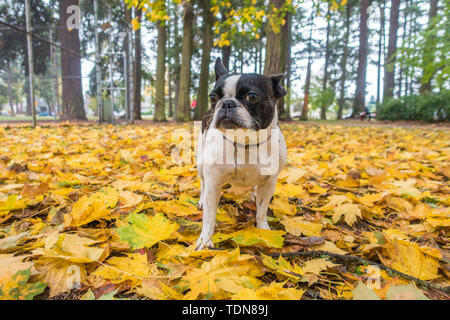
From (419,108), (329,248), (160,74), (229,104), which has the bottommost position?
(329,248)

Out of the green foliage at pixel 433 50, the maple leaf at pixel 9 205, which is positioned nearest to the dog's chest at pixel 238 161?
the maple leaf at pixel 9 205

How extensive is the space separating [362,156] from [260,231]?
347 centimetres

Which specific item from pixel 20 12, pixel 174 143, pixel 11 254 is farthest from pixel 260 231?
pixel 20 12

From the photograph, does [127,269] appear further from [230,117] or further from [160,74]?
[160,74]

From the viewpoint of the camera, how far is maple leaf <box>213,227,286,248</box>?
4.80 feet

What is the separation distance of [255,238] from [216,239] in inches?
9.3

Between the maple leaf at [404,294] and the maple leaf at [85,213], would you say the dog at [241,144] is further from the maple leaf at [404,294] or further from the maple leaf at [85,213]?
the maple leaf at [404,294]

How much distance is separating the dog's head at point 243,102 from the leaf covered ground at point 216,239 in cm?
68

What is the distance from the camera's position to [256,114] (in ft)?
5.66

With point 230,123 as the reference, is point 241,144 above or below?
below

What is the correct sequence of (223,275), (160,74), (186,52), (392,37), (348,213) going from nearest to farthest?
1. (223,275)
2. (348,213)
3. (186,52)
4. (160,74)
5. (392,37)

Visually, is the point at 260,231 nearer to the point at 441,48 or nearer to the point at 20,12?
the point at 441,48

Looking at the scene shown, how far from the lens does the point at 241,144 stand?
1.68 metres

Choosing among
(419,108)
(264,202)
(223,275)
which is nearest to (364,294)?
(223,275)
